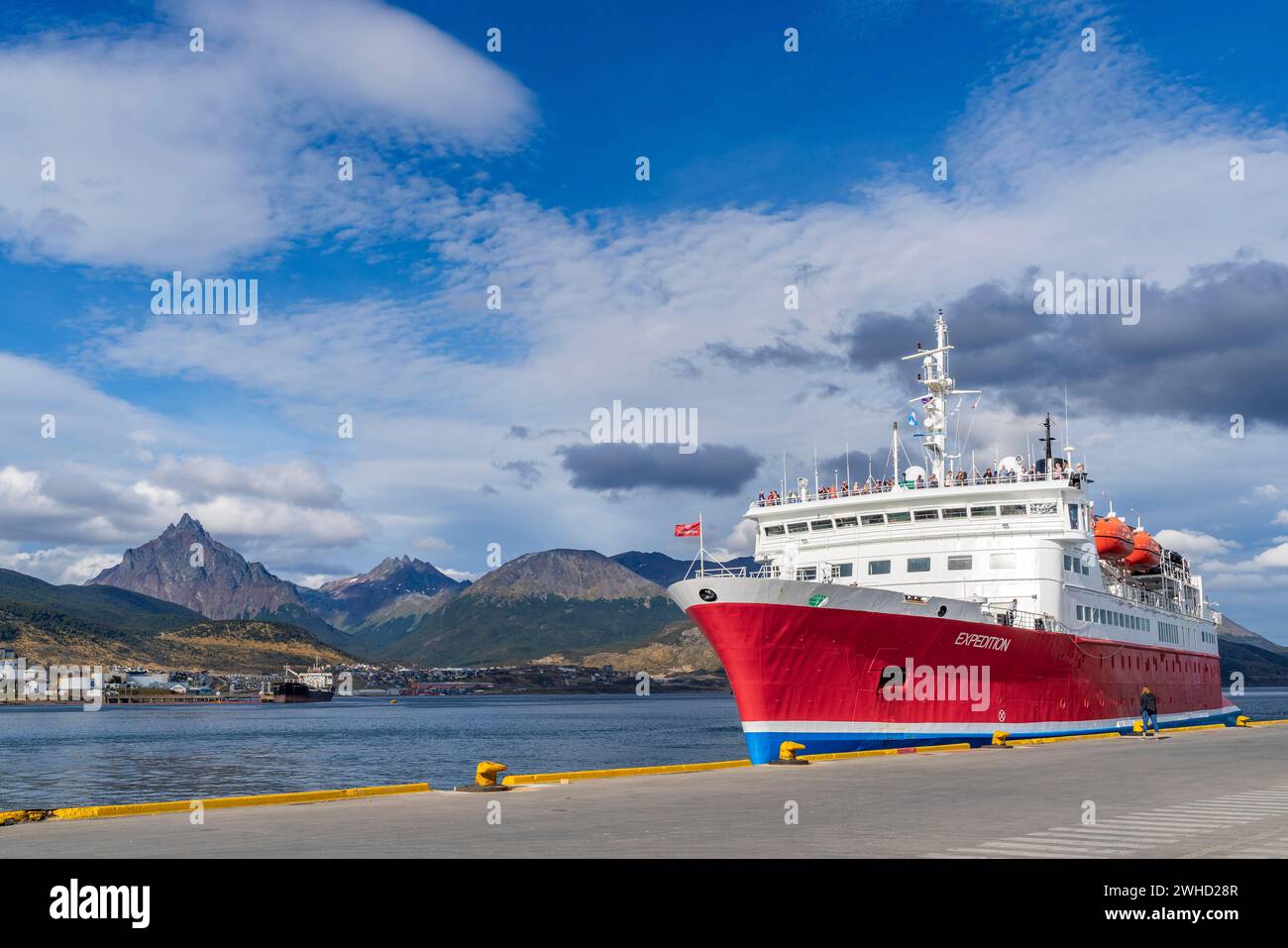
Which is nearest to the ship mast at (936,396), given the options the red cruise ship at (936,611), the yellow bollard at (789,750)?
the red cruise ship at (936,611)

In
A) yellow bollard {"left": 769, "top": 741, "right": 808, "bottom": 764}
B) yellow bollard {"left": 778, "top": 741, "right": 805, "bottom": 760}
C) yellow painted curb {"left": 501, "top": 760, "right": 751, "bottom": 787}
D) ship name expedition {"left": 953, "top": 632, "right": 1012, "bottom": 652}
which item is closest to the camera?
yellow painted curb {"left": 501, "top": 760, "right": 751, "bottom": 787}

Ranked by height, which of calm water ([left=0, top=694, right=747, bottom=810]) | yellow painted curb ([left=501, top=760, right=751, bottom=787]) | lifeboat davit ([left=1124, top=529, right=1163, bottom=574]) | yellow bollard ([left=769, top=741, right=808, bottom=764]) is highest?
lifeboat davit ([left=1124, top=529, right=1163, bottom=574])

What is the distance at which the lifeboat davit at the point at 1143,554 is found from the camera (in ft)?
181

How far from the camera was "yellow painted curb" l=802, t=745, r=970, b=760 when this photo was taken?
30.7 m

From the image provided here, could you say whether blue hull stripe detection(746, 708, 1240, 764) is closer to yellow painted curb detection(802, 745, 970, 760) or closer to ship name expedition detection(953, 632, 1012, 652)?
yellow painted curb detection(802, 745, 970, 760)

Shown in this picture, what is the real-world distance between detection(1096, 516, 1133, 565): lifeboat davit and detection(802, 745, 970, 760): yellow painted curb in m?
19.1

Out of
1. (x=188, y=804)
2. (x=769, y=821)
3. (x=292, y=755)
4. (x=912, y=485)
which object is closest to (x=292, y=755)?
(x=292, y=755)

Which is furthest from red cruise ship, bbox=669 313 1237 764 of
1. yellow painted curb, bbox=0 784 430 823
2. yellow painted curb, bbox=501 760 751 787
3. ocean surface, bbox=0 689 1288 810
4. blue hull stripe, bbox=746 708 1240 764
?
yellow painted curb, bbox=0 784 430 823

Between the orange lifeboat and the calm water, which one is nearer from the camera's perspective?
the calm water

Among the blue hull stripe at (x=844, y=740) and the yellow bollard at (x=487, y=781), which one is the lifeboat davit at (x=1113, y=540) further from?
the yellow bollard at (x=487, y=781)

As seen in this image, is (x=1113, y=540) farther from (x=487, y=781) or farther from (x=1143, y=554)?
(x=487, y=781)

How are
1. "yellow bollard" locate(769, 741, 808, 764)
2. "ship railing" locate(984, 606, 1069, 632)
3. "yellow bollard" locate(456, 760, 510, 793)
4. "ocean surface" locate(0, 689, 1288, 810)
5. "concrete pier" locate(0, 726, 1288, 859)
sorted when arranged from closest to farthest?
"concrete pier" locate(0, 726, 1288, 859), "yellow bollard" locate(456, 760, 510, 793), "yellow bollard" locate(769, 741, 808, 764), "ship railing" locate(984, 606, 1069, 632), "ocean surface" locate(0, 689, 1288, 810)
